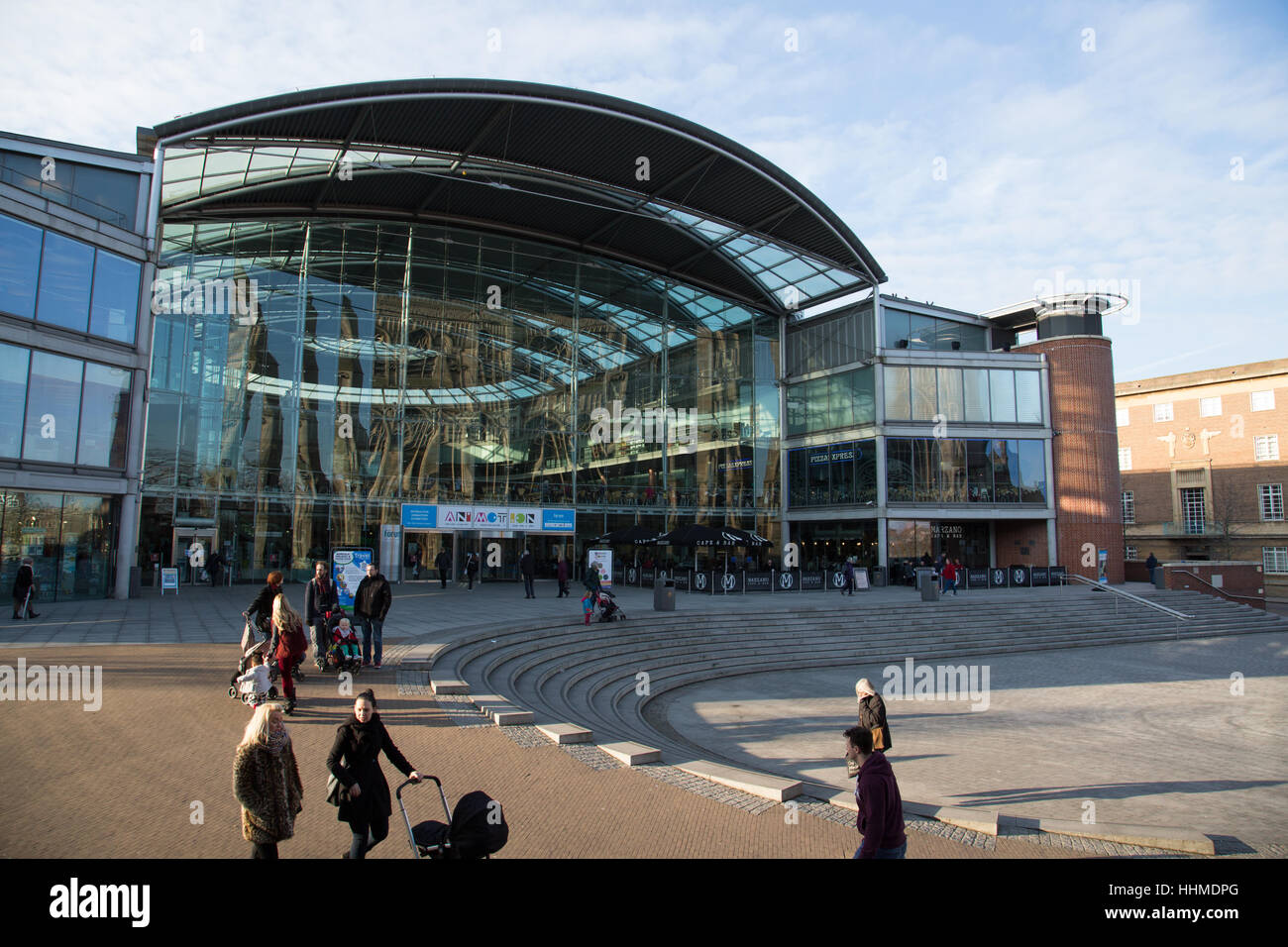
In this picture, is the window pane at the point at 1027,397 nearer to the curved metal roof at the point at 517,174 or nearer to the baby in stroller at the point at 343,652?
the curved metal roof at the point at 517,174

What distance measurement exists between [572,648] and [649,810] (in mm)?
10418

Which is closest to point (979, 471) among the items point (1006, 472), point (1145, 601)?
point (1006, 472)

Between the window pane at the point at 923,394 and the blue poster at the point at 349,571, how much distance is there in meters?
29.4

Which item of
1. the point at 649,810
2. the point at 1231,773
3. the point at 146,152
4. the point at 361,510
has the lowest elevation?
the point at 1231,773

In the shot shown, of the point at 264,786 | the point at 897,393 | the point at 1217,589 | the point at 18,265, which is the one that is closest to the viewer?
the point at 264,786

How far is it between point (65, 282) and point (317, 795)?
2134 centimetres

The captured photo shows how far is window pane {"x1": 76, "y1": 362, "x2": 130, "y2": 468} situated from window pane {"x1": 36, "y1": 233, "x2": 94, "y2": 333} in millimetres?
1414

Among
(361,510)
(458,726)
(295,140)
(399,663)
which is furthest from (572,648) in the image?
(295,140)

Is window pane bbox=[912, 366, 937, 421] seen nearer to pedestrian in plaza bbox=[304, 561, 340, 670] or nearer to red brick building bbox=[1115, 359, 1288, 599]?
red brick building bbox=[1115, 359, 1288, 599]

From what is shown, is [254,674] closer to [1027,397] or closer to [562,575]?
[562,575]

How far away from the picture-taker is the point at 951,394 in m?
37.5

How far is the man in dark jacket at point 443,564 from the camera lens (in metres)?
29.8
